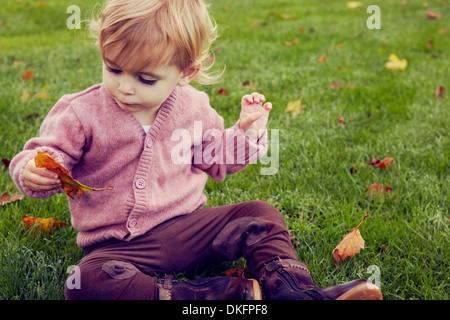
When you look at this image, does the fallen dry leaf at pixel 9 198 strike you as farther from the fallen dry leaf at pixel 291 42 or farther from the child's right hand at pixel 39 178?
the fallen dry leaf at pixel 291 42

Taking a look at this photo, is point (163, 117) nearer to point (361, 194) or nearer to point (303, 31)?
point (361, 194)

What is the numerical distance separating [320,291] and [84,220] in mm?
961

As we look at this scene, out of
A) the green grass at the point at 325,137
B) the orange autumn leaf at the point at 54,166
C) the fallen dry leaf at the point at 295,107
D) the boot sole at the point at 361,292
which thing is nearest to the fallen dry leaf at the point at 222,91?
the green grass at the point at 325,137

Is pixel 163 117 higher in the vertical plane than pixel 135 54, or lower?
lower

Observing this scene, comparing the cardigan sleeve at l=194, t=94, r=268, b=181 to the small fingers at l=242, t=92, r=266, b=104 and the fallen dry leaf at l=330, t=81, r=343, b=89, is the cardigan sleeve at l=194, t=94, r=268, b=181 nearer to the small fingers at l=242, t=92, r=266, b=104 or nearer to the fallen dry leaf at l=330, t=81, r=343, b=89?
the small fingers at l=242, t=92, r=266, b=104

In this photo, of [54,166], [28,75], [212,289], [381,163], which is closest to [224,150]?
[212,289]

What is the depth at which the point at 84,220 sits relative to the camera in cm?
183

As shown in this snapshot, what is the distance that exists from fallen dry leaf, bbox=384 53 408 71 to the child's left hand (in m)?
2.87

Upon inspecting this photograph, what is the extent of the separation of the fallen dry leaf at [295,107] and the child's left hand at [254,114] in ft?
4.84

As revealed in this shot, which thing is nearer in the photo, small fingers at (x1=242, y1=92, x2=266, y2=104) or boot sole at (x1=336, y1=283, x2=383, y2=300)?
boot sole at (x1=336, y1=283, x2=383, y2=300)

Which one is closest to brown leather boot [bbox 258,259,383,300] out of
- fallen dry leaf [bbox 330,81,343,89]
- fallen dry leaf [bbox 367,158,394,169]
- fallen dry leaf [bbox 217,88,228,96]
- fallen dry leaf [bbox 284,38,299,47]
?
fallen dry leaf [bbox 367,158,394,169]

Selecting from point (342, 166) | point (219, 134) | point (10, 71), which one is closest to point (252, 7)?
point (10, 71)

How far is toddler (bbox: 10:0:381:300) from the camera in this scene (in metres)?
1.59

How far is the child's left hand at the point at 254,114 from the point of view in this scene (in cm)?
185
